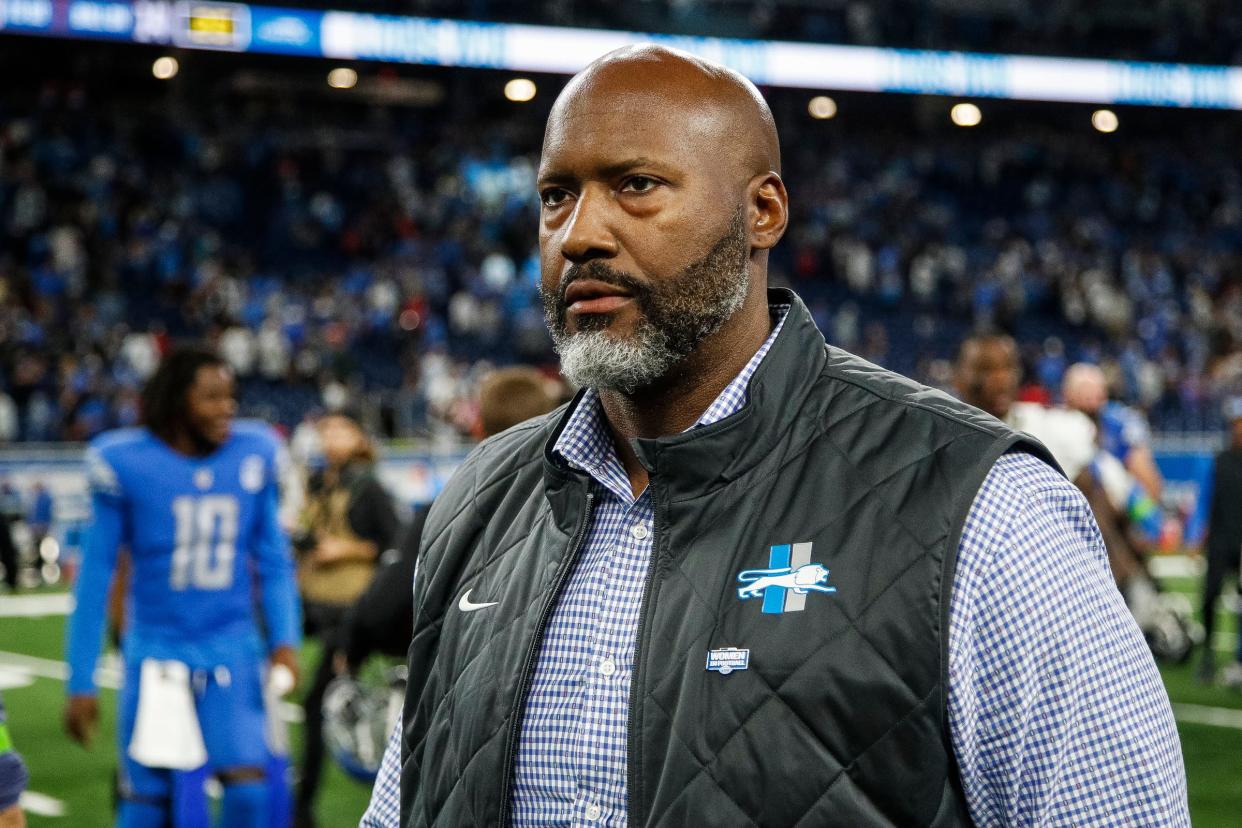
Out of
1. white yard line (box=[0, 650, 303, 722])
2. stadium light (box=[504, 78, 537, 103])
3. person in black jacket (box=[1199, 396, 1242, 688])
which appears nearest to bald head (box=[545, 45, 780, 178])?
person in black jacket (box=[1199, 396, 1242, 688])

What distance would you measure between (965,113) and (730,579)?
1276 inches

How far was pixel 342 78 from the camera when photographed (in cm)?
2925

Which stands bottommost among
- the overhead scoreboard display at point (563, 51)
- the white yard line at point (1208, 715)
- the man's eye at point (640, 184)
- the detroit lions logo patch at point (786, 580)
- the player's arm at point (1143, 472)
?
the white yard line at point (1208, 715)

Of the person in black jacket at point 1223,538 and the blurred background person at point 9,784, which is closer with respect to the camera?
the blurred background person at point 9,784

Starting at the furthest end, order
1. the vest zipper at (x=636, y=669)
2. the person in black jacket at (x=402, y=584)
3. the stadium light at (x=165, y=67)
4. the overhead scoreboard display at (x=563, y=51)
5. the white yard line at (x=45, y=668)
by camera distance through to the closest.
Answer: the stadium light at (x=165, y=67) < the overhead scoreboard display at (x=563, y=51) < the white yard line at (x=45, y=668) < the person in black jacket at (x=402, y=584) < the vest zipper at (x=636, y=669)

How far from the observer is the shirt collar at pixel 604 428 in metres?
1.82

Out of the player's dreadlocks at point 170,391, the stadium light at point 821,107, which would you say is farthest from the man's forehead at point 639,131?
the stadium light at point 821,107

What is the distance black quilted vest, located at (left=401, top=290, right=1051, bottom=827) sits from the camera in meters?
1.58

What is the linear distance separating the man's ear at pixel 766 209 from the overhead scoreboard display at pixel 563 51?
21220 mm

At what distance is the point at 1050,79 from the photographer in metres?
29.2

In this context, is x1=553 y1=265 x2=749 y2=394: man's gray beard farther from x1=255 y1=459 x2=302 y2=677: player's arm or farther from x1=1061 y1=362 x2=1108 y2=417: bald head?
x1=1061 y1=362 x2=1108 y2=417: bald head

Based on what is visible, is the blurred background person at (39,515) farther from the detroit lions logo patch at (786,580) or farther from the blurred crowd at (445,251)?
the detroit lions logo patch at (786,580)

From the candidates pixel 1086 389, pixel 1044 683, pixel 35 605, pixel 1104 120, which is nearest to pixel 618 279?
pixel 1044 683

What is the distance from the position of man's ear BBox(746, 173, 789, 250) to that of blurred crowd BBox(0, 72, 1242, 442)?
54.5 feet
